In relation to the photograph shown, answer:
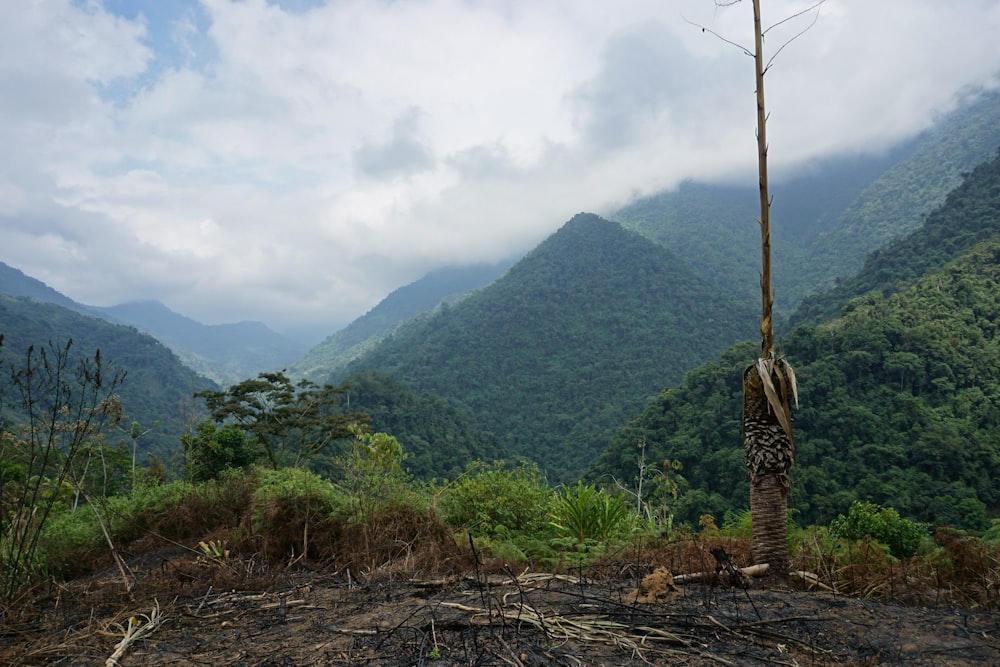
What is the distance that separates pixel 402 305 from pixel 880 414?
16146 cm

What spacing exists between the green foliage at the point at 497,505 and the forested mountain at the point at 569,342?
3930cm

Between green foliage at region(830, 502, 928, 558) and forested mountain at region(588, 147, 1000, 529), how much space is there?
1394cm

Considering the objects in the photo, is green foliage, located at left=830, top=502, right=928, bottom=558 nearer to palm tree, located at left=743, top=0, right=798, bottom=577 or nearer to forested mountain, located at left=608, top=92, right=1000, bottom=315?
palm tree, located at left=743, top=0, right=798, bottom=577

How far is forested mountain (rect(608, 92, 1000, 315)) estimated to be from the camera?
9006 cm

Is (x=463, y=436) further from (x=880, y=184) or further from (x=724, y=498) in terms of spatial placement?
(x=880, y=184)

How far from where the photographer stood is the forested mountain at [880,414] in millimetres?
24766

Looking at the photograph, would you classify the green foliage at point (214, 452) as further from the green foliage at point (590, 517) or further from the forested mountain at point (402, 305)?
the forested mountain at point (402, 305)

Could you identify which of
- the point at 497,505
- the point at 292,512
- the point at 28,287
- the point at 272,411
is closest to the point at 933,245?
the point at 272,411

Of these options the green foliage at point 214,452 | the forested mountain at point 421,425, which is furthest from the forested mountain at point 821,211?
the green foliage at point 214,452

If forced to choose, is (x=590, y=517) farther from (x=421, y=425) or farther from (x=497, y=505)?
(x=421, y=425)

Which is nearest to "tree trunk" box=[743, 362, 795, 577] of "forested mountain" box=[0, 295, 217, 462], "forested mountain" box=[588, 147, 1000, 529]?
"forested mountain" box=[588, 147, 1000, 529]

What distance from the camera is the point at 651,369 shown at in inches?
2736

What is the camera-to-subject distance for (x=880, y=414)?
3016 centimetres

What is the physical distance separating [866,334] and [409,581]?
37.4 meters
